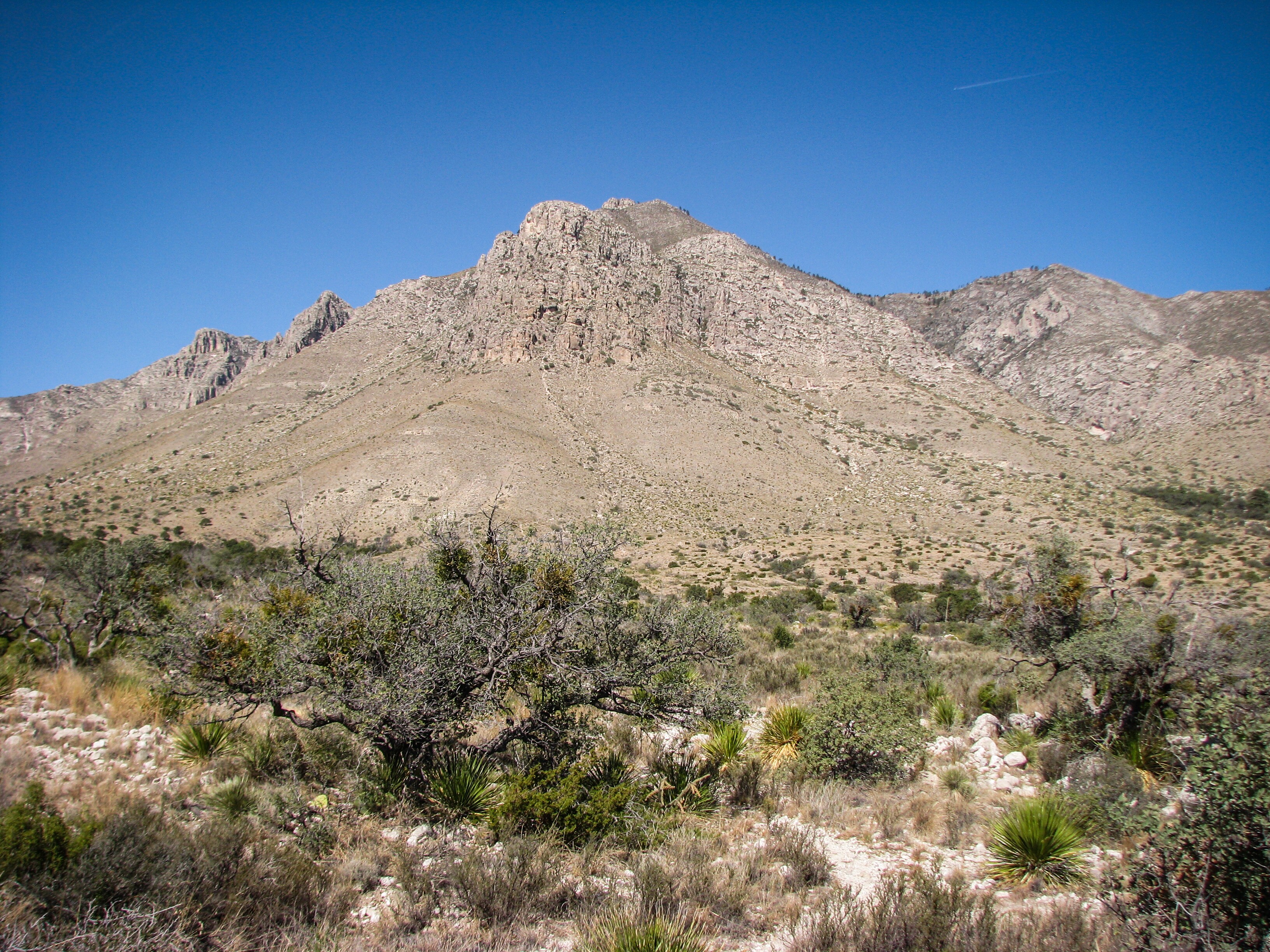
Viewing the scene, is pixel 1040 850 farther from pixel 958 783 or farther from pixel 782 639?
pixel 782 639

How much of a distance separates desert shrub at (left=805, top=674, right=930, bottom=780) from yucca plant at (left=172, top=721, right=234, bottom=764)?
24.4ft

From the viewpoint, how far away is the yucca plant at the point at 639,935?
379cm

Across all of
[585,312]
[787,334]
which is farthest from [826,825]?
[787,334]

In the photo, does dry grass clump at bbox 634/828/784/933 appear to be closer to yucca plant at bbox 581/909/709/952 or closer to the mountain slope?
yucca plant at bbox 581/909/709/952

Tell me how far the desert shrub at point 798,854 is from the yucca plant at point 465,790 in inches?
114

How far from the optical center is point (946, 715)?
10180 mm

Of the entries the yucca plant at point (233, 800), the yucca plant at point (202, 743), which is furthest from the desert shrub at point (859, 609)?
the yucca plant at point (233, 800)

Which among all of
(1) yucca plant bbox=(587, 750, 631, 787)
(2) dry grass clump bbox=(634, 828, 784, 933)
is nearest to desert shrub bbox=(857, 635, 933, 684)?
(1) yucca plant bbox=(587, 750, 631, 787)

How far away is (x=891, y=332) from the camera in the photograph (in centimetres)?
8575

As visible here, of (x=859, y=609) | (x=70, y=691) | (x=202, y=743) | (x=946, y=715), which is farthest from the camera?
(x=859, y=609)

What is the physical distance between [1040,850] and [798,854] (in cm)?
220

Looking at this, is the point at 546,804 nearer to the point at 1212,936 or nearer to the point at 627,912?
the point at 627,912

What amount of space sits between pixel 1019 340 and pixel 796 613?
105 m

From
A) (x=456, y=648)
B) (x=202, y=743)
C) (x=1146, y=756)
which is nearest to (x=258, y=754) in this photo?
(x=202, y=743)
